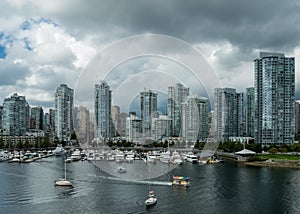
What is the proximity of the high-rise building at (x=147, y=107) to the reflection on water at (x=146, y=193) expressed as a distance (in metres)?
1.46

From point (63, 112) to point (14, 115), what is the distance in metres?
6.02

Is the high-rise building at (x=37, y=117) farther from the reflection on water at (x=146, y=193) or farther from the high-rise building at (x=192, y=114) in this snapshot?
the reflection on water at (x=146, y=193)

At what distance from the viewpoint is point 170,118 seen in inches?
381

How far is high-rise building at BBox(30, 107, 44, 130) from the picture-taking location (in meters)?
36.1

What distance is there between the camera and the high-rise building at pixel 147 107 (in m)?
7.25

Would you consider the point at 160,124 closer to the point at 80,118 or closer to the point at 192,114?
the point at 192,114

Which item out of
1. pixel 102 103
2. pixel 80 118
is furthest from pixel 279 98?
pixel 80 118

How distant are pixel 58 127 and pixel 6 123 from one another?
469 cm

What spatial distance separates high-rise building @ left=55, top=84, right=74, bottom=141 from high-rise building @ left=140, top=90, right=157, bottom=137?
13.7 metres

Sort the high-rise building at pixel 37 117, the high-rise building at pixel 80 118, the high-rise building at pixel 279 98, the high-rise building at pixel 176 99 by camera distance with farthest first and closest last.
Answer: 1. the high-rise building at pixel 37 117
2. the high-rise building at pixel 279 98
3. the high-rise building at pixel 176 99
4. the high-rise building at pixel 80 118

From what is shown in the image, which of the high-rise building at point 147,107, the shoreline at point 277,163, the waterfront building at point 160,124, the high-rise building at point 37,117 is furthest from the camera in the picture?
the high-rise building at point 37,117

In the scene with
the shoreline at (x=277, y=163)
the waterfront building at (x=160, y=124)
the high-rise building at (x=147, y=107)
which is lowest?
the shoreline at (x=277, y=163)

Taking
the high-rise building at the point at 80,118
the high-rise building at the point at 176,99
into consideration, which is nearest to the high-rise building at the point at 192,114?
the high-rise building at the point at 176,99

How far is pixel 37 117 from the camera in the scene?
36.9 meters
